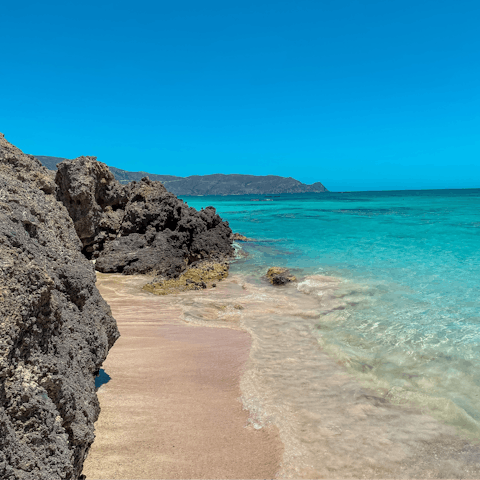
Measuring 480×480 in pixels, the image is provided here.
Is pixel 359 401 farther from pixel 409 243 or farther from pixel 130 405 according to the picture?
pixel 409 243

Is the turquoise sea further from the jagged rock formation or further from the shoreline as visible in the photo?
the jagged rock formation

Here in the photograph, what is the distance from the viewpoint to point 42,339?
2.05 meters

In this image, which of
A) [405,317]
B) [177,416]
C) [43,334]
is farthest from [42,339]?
[405,317]

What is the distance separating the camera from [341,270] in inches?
468

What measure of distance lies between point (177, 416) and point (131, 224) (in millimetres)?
9236

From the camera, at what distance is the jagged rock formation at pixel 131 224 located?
10.1m

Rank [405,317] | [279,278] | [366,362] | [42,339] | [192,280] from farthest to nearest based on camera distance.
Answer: [279,278]
[192,280]
[405,317]
[366,362]
[42,339]

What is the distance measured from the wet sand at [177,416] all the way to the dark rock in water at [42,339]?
641 mm

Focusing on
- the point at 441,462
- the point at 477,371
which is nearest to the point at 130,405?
the point at 441,462

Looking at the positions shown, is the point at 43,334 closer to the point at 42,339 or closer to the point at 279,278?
the point at 42,339

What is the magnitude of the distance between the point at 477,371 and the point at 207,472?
4505 millimetres

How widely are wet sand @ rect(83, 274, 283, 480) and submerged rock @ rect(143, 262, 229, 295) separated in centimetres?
303

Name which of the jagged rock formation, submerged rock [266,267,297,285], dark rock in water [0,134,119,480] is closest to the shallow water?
dark rock in water [0,134,119,480]

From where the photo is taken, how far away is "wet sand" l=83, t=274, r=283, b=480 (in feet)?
9.32
